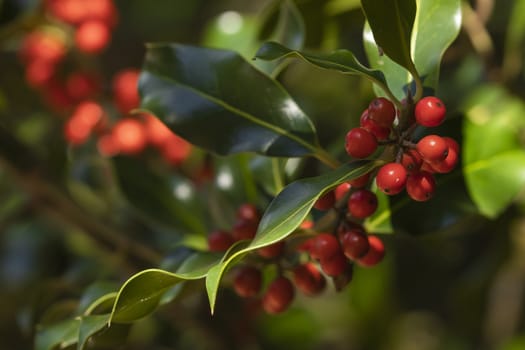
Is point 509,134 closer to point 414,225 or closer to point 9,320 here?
point 414,225

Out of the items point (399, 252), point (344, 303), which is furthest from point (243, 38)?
point (344, 303)

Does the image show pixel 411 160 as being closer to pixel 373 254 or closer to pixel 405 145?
pixel 405 145

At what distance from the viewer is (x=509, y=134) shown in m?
0.96

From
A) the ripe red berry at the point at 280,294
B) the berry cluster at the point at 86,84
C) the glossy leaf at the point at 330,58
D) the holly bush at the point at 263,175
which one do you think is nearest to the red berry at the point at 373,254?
the holly bush at the point at 263,175

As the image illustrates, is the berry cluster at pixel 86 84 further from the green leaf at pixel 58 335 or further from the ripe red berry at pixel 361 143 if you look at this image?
the ripe red berry at pixel 361 143

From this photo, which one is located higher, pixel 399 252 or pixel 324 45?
pixel 324 45

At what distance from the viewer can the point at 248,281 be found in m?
0.94

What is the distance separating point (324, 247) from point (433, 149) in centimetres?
16

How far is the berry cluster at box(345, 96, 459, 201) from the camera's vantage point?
755 mm

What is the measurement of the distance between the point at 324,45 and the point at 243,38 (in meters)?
0.19

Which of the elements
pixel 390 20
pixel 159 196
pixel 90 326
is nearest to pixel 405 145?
pixel 390 20

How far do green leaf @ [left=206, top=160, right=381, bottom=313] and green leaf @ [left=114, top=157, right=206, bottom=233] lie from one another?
0.40 meters

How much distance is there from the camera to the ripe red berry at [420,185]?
788mm

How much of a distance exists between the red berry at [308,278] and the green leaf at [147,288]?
0.12m
